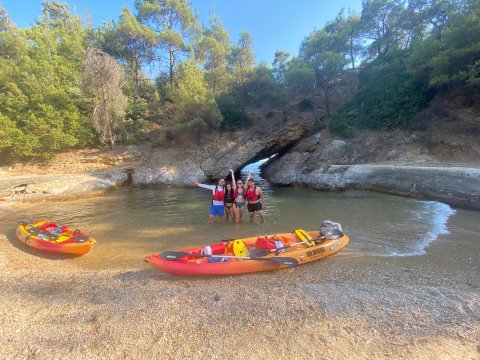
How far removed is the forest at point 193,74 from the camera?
16.7 metres

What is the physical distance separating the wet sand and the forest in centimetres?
1593

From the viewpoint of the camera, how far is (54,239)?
6.37 m

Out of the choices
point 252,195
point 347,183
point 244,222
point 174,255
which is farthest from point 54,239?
point 347,183

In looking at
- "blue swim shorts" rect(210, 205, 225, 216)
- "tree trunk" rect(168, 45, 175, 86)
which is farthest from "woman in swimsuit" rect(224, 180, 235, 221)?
"tree trunk" rect(168, 45, 175, 86)

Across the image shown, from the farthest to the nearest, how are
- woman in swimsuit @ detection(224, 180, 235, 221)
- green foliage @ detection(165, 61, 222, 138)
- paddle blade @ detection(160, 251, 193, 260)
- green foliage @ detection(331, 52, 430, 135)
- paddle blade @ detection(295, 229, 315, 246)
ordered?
green foliage @ detection(165, 61, 222, 138) < green foliage @ detection(331, 52, 430, 135) < woman in swimsuit @ detection(224, 180, 235, 221) < paddle blade @ detection(295, 229, 315, 246) < paddle blade @ detection(160, 251, 193, 260)

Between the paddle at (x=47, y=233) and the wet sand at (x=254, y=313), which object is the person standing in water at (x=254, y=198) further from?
the paddle at (x=47, y=233)

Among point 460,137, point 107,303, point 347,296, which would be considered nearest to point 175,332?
point 107,303

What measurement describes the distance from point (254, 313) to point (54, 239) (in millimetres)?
5973

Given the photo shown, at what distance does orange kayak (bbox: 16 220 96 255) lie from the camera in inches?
238

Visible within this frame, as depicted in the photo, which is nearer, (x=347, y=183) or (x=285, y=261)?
(x=285, y=261)

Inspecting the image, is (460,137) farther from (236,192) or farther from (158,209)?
(158,209)

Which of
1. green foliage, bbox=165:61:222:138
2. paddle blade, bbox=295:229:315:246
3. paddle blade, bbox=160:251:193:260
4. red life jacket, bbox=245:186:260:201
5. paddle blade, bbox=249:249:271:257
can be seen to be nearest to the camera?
paddle blade, bbox=160:251:193:260

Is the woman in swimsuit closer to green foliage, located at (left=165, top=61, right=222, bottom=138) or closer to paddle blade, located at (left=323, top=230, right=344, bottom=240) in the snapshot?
paddle blade, located at (left=323, top=230, right=344, bottom=240)

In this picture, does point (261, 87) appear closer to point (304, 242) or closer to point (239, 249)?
point (304, 242)
